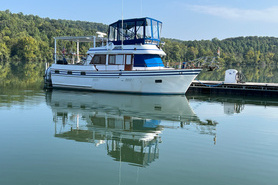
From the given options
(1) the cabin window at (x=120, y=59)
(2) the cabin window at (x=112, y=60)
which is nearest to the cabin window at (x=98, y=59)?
(2) the cabin window at (x=112, y=60)

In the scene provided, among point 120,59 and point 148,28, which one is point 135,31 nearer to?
point 148,28

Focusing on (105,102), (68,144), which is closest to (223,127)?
(68,144)

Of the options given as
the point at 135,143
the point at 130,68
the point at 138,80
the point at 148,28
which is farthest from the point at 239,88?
the point at 135,143

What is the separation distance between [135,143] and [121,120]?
12.0 feet

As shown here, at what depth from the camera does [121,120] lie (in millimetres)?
13641

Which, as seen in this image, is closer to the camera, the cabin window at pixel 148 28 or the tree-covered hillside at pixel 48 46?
the cabin window at pixel 148 28

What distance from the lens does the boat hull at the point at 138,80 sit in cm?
2080

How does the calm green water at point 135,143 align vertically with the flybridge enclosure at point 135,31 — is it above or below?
below

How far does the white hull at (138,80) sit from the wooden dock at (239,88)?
12.1 ft

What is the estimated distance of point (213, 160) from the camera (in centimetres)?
839

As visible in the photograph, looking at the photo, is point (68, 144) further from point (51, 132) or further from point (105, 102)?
point (105, 102)

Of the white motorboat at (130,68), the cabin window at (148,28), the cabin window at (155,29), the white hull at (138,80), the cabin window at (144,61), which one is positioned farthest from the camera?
the cabin window at (155,29)

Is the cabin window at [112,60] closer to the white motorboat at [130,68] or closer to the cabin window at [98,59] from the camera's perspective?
the white motorboat at [130,68]

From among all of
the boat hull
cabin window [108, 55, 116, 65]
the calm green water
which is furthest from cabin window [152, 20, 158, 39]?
the calm green water
